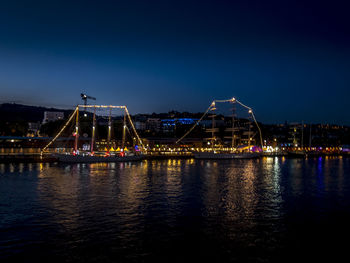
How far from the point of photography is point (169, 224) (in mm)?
20109

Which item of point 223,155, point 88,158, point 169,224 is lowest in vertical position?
point 169,224

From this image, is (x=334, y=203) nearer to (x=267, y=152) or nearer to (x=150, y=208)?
(x=150, y=208)

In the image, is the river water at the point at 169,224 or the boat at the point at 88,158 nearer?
the river water at the point at 169,224

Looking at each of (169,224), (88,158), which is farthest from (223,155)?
(169,224)

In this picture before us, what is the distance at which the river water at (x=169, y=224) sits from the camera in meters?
15.3

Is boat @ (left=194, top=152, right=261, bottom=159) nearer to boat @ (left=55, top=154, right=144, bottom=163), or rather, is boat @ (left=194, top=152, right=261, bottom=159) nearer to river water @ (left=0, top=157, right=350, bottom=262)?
boat @ (left=55, top=154, right=144, bottom=163)

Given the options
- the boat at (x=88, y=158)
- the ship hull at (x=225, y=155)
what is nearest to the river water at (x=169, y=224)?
the boat at (x=88, y=158)

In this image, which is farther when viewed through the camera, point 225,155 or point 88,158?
point 225,155

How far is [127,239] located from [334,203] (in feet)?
59.1

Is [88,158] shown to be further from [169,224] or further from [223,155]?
[169,224]

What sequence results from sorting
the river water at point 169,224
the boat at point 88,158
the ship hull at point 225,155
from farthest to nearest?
the ship hull at point 225,155, the boat at point 88,158, the river water at point 169,224

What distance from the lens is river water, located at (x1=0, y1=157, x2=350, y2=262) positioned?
15.3 metres

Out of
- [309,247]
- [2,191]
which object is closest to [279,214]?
[309,247]

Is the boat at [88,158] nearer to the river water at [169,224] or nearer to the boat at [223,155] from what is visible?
the boat at [223,155]
